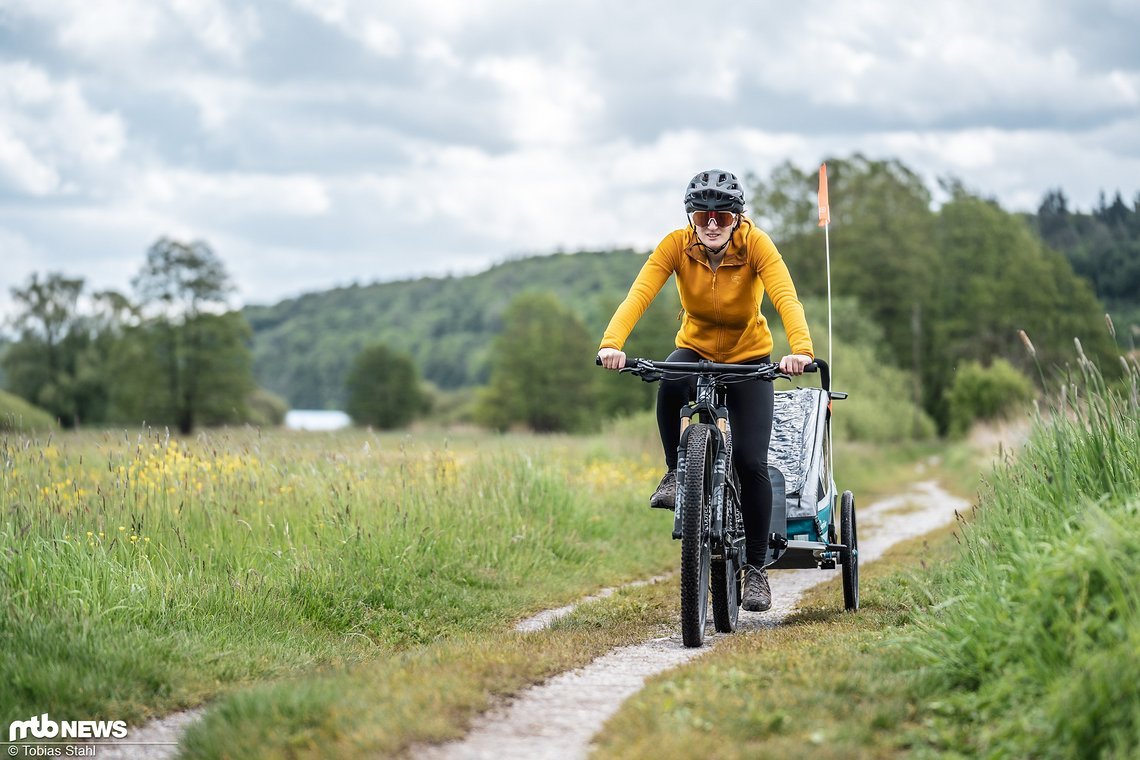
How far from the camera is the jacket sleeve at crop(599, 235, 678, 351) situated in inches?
253

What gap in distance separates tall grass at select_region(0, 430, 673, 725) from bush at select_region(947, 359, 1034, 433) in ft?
152

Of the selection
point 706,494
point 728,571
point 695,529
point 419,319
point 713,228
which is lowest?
point 728,571

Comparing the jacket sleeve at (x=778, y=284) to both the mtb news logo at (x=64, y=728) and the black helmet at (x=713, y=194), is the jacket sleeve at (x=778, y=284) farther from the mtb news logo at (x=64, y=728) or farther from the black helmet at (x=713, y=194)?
the mtb news logo at (x=64, y=728)

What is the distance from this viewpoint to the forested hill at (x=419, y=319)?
430 ft

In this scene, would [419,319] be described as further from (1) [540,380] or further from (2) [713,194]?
(2) [713,194]

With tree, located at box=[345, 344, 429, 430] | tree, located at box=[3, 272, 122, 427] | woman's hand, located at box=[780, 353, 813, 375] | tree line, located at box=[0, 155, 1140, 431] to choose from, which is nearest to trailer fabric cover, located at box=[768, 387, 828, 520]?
woman's hand, located at box=[780, 353, 813, 375]

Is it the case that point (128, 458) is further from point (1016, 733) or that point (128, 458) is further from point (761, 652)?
point (1016, 733)

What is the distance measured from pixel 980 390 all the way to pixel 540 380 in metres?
32.4

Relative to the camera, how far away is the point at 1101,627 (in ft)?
13.4

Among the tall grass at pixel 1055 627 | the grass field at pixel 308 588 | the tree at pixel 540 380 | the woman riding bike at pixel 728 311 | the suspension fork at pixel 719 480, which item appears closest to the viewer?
the tall grass at pixel 1055 627

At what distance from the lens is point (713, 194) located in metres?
6.54

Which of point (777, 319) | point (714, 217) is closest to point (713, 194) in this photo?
point (714, 217)

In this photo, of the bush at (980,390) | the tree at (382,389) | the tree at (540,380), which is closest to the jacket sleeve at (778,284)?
the bush at (980,390)

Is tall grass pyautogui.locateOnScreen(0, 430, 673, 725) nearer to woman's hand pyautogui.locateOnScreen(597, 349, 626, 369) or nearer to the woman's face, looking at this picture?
woman's hand pyautogui.locateOnScreen(597, 349, 626, 369)
